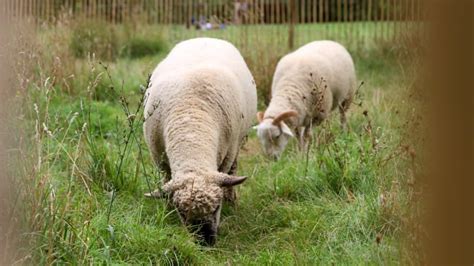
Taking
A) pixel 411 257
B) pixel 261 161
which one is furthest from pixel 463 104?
pixel 261 161

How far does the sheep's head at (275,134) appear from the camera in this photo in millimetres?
7324

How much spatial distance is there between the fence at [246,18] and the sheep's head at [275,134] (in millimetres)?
3048

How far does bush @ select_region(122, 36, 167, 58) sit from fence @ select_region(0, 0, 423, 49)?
1.35 feet

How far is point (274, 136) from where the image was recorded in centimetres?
735

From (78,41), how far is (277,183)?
573 centimetres

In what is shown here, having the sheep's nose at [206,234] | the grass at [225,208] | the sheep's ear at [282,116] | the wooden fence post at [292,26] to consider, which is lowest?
the sheep's nose at [206,234]

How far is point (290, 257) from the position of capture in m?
4.11

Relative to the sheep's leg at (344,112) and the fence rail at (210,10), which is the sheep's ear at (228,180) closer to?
the sheep's leg at (344,112)

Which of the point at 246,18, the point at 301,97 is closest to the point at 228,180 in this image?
the point at 301,97

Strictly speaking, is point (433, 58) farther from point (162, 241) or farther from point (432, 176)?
point (162, 241)

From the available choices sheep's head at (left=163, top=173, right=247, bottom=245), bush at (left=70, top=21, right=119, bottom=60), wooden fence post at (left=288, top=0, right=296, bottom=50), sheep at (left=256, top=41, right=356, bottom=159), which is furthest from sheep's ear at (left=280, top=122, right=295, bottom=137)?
wooden fence post at (left=288, top=0, right=296, bottom=50)

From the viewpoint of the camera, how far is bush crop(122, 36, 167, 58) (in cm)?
1238

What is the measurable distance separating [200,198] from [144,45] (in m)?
8.46

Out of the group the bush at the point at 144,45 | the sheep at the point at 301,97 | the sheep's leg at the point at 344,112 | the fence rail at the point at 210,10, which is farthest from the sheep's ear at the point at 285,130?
the bush at the point at 144,45
